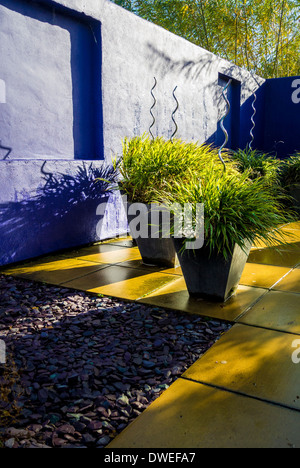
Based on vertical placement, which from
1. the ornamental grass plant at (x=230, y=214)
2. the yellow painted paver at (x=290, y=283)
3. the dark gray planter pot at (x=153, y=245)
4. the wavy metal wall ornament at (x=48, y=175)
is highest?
the wavy metal wall ornament at (x=48, y=175)

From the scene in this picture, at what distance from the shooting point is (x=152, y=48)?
4645 millimetres

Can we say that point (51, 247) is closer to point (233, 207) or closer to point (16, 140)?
point (16, 140)

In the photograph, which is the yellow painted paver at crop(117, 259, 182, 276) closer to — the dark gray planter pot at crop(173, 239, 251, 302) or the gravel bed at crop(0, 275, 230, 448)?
the dark gray planter pot at crop(173, 239, 251, 302)

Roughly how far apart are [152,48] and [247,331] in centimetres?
375

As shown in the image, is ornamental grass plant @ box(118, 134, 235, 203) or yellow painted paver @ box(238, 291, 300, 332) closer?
yellow painted paver @ box(238, 291, 300, 332)

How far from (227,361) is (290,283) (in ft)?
4.41

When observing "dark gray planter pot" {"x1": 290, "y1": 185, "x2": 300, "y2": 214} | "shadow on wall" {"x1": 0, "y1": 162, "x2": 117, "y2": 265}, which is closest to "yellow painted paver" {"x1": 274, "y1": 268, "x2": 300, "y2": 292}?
"shadow on wall" {"x1": 0, "y1": 162, "x2": 117, "y2": 265}

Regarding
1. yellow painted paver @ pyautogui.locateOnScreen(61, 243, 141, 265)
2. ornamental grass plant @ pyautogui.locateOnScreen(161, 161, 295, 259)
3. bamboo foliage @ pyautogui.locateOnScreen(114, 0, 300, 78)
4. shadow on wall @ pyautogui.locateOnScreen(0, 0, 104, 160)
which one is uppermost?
bamboo foliage @ pyautogui.locateOnScreen(114, 0, 300, 78)

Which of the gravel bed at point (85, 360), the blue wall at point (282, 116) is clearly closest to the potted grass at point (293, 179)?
the blue wall at point (282, 116)

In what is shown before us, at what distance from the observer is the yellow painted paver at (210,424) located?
1.29 meters

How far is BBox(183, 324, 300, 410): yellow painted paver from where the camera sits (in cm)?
158

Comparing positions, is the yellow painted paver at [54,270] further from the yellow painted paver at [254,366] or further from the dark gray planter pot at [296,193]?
the dark gray planter pot at [296,193]

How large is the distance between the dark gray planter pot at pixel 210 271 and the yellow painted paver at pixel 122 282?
0.36 metres

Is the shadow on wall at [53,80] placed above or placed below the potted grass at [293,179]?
above
